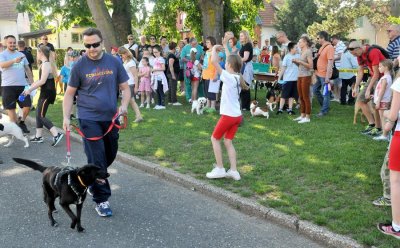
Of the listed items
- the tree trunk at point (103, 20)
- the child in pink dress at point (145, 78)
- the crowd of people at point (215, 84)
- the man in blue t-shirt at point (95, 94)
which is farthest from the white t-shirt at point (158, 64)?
the man in blue t-shirt at point (95, 94)

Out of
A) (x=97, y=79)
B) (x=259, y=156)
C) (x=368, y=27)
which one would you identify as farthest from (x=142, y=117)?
(x=368, y=27)

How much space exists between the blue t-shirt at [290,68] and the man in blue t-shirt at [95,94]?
21.1ft

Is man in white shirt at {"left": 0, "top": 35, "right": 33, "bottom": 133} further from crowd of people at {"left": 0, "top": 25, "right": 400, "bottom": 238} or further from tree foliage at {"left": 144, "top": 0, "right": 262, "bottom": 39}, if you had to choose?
tree foliage at {"left": 144, "top": 0, "right": 262, "bottom": 39}

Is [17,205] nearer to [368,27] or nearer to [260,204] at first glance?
[260,204]

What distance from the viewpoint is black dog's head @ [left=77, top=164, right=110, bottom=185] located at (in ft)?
13.9

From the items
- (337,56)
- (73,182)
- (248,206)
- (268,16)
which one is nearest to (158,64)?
(337,56)

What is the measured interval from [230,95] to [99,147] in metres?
1.98

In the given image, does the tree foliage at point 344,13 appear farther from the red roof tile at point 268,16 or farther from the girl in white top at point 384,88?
the girl in white top at point 384,88

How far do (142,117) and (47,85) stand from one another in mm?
3227

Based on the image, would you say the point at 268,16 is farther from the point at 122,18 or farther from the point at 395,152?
the point at 395,152

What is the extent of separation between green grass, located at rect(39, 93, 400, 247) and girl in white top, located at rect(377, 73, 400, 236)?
122 mm

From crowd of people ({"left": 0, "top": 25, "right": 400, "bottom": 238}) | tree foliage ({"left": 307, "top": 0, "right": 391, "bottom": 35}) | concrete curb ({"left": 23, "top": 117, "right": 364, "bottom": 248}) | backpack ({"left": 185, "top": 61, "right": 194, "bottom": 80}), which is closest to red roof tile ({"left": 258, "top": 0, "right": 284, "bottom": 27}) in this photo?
tree foliage ({"left": 307, "top": 0, "right": 391, "bottom": 35})

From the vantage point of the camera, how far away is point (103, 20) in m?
15.0

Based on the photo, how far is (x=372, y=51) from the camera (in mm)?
8031
